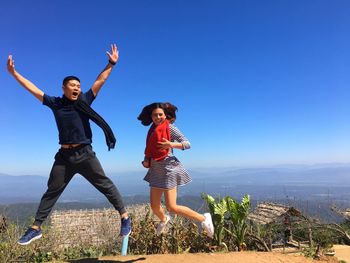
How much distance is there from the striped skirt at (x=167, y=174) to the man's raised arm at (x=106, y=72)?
1.37 metres

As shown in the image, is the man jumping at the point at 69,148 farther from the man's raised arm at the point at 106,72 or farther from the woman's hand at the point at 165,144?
the woman's hand at the point at 165,144

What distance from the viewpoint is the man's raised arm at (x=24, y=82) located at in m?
5.10

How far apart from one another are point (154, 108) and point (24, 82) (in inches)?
74.0

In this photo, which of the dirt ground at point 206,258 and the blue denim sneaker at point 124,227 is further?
the dirt ground at point 206,258

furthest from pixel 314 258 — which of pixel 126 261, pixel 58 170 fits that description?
pixel 58 170

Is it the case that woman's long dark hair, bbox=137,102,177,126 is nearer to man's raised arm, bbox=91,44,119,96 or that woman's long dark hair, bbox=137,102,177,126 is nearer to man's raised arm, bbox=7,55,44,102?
man's raised arm, bbox=91,44,119,96

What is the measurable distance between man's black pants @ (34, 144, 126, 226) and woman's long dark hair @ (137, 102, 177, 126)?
1.01m

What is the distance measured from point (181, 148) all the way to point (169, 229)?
2.57 metres

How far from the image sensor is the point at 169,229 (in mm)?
7234

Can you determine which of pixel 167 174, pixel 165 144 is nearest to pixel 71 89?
pixel 165 144

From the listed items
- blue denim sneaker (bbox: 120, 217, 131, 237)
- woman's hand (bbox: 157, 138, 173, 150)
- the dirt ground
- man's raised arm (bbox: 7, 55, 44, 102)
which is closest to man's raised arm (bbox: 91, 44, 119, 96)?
man's raised arm (bbox: 7, 55, 44, 102)

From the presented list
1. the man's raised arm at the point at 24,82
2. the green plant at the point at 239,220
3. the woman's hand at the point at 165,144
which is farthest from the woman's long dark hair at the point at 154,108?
the green plant at the point at 239,220

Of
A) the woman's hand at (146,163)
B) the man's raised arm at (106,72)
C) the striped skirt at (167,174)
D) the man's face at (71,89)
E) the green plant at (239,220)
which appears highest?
the man's raised arm at (106,72)

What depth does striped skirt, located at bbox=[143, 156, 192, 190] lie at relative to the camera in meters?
5.36
